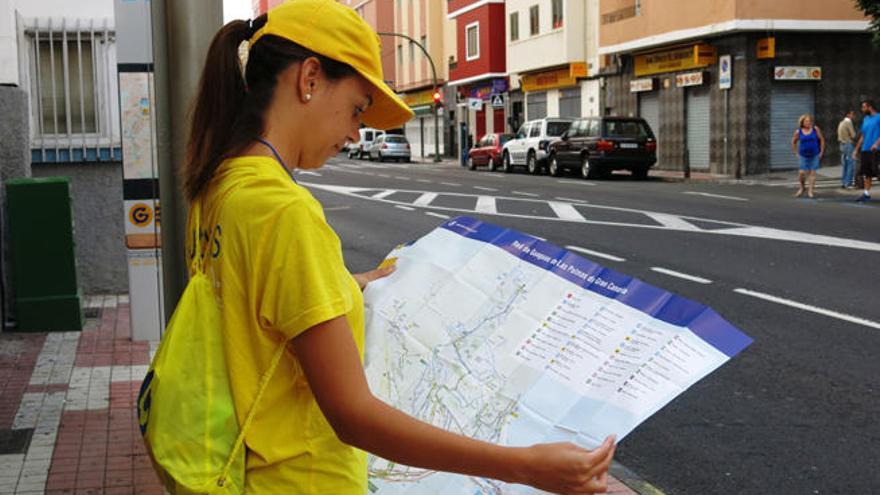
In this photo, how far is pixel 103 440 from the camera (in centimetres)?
522

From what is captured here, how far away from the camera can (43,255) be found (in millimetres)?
8406

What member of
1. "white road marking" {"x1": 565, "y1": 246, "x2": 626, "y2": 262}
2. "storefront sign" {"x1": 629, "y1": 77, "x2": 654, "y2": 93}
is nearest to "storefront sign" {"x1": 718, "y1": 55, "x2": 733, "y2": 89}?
"storefront sign" {"x1": 629, "y1": 77, "x2": 654, "y2": 93}

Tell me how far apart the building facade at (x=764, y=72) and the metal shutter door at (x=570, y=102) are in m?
8.17

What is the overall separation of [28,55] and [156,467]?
9502 mm

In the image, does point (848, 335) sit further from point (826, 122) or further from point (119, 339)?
point (826, 122)

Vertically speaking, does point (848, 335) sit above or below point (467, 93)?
below

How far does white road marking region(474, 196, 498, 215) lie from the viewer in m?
18.5

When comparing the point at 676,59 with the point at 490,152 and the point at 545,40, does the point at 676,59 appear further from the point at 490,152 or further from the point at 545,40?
the point at 545,40

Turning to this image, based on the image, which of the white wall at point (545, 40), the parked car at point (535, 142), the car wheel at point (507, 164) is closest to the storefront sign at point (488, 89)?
the white wall at point (545, 40)

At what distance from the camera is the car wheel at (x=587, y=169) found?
96.9 feet

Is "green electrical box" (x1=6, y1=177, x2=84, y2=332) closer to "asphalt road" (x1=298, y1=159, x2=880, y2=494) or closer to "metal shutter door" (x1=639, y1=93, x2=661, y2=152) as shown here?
"asphalt road" (x1=298, y1=159, x2=880, y2=494)

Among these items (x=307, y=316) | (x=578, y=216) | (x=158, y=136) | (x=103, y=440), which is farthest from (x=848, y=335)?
(x=578, y=216)

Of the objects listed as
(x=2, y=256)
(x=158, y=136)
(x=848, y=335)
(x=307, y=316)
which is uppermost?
(x=158, y=136)

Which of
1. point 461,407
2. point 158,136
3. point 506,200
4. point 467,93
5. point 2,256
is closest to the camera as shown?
point 461,407
